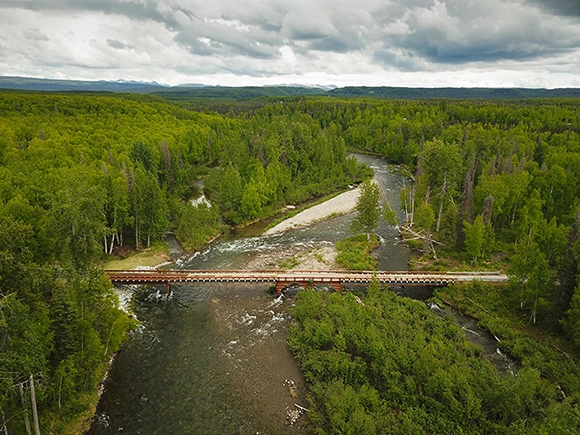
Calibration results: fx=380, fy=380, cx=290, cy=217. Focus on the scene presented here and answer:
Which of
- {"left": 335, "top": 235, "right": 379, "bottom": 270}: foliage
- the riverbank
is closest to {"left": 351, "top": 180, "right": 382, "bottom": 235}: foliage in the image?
{"left": 335, "top": 235, "right": 379, "bottom": 270}: foliage

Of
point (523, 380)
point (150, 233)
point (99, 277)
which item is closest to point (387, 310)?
point (523, 380)

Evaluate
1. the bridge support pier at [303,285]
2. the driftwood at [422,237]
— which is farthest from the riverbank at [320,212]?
the bridge support pier at [303,285]

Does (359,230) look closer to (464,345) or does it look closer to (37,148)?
(464,345)

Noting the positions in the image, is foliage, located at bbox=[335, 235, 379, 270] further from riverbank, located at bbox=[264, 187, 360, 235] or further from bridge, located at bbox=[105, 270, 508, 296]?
riverbank, located at bbox=[264, 187, 360, 235]

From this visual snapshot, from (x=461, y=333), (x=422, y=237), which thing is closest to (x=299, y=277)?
(x=461, y=333)

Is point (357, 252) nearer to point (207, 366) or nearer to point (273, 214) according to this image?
point (273, 214)

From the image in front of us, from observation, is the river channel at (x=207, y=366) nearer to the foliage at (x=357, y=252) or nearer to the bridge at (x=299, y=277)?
the bridge at (x=299, y=277)
